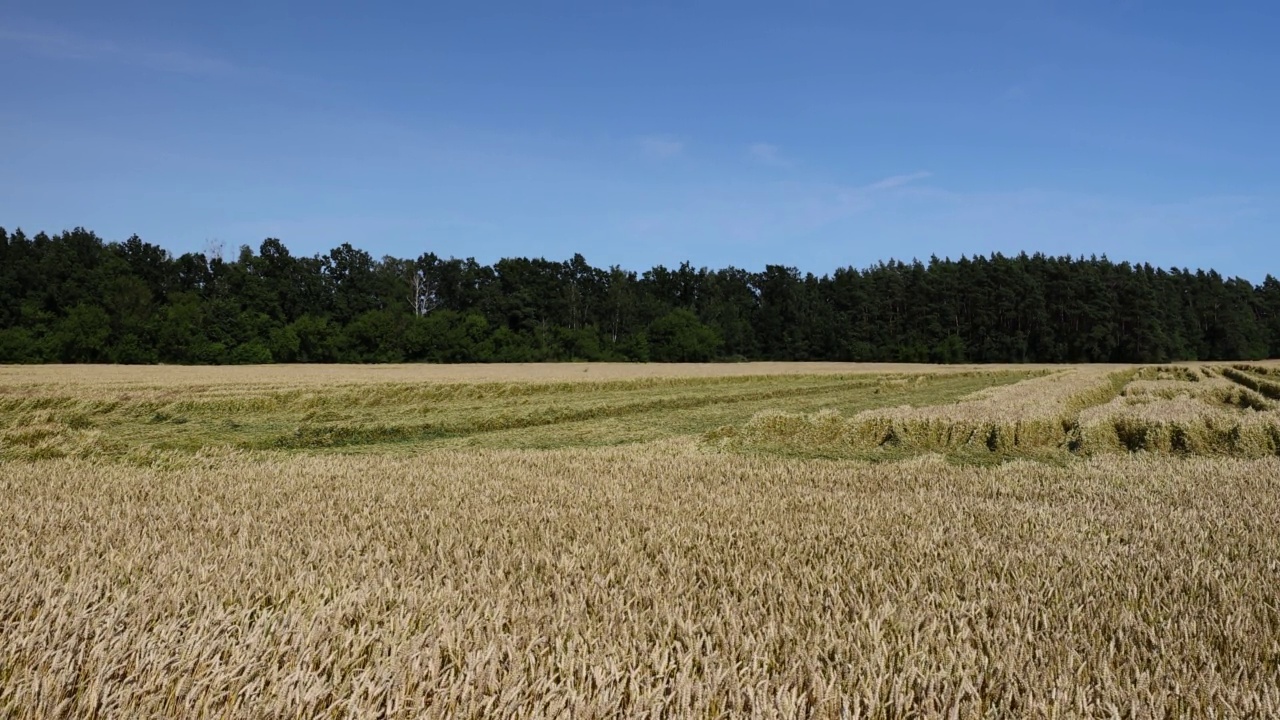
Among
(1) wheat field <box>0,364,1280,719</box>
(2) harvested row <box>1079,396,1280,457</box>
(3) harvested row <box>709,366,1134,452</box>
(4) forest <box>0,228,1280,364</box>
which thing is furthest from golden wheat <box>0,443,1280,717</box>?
(4) forest <box>0,228,1280,364</box>

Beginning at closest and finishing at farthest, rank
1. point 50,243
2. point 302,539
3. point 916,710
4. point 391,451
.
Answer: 1. point 916,710
2. point 302,539
3. point 391,451
4. point 50,243

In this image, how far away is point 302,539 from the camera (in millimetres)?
4383

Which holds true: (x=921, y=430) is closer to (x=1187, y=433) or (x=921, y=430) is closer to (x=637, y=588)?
(x=1187, y=433)

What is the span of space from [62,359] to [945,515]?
234ft

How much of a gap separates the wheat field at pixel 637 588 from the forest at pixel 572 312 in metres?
63.4

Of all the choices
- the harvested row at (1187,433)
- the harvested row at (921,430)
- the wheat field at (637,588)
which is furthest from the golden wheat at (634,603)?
the harvested row at (1187,433)

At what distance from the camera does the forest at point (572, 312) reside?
64688mm

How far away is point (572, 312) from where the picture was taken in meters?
90.5

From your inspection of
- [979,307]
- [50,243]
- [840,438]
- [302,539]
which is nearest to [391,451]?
[302,539]

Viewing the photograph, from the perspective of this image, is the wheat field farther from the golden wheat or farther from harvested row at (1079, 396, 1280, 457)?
harvested row at (1079, 396, 1280, 457)

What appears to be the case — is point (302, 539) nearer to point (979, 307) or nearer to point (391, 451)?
point (391, 451)

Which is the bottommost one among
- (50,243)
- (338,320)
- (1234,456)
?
(1234,456)

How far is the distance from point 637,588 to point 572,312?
87960 millimetres

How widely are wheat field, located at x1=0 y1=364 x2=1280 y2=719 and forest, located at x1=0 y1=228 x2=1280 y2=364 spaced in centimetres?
6340
